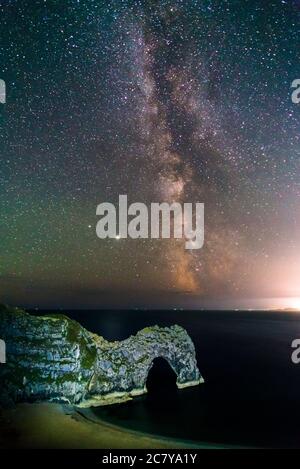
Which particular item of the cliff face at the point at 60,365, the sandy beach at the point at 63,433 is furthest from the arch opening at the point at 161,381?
the sandy beach at the point at 63,433

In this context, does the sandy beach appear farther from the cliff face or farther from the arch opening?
the arch opening

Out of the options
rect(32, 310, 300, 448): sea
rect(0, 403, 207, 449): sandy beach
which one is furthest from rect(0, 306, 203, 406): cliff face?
rect(0, 403, 207, 449): sandy beach

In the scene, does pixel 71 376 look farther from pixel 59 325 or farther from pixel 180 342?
pixel 180 342

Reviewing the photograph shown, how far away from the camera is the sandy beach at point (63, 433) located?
2465 cm

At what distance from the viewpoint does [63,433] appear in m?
26.2

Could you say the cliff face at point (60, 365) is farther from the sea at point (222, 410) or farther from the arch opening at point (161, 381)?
the arch opening at point (161, 381)

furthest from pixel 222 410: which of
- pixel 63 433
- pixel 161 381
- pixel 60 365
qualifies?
pixel 63 433

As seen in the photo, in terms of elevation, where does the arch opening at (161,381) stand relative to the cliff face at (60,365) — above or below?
below

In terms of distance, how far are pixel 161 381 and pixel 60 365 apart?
17.4 m

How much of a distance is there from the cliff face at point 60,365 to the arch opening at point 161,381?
10.7 ft

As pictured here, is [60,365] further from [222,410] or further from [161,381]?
[161,381]

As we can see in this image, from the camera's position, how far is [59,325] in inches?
1372
